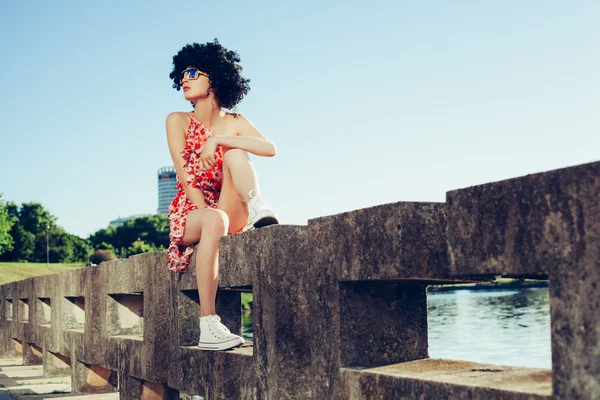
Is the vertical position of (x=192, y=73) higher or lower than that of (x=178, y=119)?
higher

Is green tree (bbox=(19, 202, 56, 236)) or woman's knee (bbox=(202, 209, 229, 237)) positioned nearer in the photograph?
woman's knee (bbox=(202, 209, 229, 237))

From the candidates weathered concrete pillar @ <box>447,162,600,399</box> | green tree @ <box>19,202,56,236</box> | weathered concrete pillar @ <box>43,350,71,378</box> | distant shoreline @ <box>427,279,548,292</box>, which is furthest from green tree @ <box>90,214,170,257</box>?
weathered concrete pillar @ <box>447,162,600,399</box>

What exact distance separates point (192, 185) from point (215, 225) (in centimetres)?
43

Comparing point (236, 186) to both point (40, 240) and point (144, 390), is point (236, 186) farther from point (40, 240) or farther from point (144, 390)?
point (40, 240)

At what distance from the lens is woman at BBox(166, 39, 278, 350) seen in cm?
452

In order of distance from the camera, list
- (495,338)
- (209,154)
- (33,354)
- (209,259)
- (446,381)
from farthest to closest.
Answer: (495,338)
(33,354)
(209,154)
(209,259)
(446,381)

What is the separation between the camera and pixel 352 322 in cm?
304

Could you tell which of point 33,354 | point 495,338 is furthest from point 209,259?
point 495,338

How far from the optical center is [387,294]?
3.03 meters

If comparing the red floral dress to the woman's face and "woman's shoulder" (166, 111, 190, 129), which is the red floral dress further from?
the woman's face

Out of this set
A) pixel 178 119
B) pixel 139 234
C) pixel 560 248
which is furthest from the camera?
pixel 139 234

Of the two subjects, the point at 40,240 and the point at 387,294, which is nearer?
the point at 387,294

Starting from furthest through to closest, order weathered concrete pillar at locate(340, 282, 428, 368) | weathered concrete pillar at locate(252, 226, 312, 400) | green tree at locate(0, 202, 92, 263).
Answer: green tree at locate(0, 202, 92, 263) → weathered concrete pillar at locate(252, 226, 312, 400) → weathered concrete pillar at locate(340, 282, 428, 368)

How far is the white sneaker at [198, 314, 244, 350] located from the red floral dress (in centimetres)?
52
